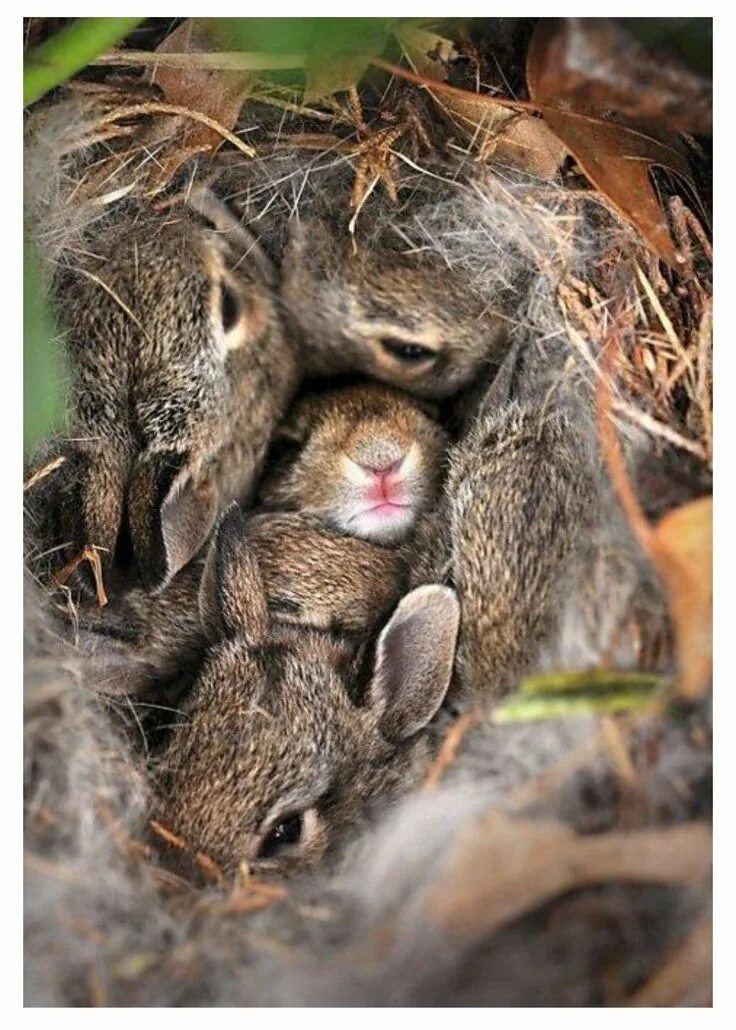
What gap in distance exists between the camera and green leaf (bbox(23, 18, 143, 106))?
1.77 m

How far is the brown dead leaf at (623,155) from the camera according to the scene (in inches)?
76.5

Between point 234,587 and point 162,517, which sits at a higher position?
point 162,517

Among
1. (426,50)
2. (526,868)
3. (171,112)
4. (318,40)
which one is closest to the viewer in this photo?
(526,868)

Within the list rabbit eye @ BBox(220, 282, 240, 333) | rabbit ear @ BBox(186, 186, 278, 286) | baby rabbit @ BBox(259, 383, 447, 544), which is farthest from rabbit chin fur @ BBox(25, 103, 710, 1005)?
baby rabbit @ BBox(259, 383, 447, 544)

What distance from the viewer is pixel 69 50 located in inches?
70.3

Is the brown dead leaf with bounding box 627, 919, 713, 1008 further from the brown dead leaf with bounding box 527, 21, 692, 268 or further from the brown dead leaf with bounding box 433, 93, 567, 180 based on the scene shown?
the brown dead leaf with bounding box 433, 93, 567, 180

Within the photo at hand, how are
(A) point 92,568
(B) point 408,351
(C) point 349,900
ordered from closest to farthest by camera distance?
(C) point 349,900 < (A) point 92,568 < (B) point 408,351

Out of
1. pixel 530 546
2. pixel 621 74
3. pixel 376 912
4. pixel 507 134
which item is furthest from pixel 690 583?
pixel 507 134

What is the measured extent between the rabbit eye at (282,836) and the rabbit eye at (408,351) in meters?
1.00

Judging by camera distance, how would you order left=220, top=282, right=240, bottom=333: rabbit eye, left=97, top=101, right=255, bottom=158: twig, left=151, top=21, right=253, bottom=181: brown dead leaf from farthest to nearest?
1. left=220, top=282, right=240, bottom=333: rabbit eye
2. left=97, top=101, right=255, bottom=158: twig
3. left=151, top=21, right=253, bottom=181: brown dead leaf

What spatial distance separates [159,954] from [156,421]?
103cm

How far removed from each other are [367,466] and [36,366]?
741 millimetres

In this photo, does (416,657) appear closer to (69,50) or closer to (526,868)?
(526,868)

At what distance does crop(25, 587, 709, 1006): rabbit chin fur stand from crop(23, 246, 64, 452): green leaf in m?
0.43
